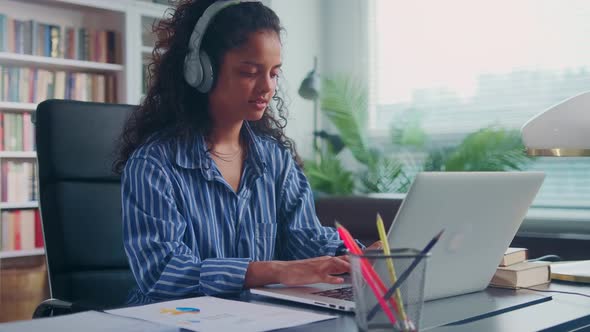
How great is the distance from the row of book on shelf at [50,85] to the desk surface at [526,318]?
2.73 meters

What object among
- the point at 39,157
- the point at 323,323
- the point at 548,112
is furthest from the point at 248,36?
the point at 323,323

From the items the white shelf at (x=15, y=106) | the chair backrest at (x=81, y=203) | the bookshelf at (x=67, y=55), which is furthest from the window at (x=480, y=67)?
the chair backrest at (x=81, y=203)

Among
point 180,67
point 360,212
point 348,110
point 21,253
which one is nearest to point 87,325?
point 180,67

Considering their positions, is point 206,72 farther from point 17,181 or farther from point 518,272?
point 17,181

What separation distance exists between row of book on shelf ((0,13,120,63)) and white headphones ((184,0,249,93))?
2.26 metres

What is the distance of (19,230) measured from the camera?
347cm

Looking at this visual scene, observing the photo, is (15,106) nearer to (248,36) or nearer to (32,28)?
(32,28)

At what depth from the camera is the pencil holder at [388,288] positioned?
2.34 feet

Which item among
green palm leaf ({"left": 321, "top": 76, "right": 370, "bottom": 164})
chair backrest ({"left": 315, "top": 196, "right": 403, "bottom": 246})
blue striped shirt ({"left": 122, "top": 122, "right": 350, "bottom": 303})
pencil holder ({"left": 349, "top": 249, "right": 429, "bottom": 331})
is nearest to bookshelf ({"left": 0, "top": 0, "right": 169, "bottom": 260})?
green palm leaf ({"left": 321, "top": 76, "right": 370, "bottom": 164})

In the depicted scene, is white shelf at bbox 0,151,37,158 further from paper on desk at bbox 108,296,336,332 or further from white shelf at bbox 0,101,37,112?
paper on desk at bbox 108,296,336,332

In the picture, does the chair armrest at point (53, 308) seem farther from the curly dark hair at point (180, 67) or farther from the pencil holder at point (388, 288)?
the pencil holder at point (388, 288)

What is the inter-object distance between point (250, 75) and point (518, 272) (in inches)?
25.4

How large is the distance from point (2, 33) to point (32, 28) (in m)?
0.16

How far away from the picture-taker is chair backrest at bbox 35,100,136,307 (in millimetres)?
1474
